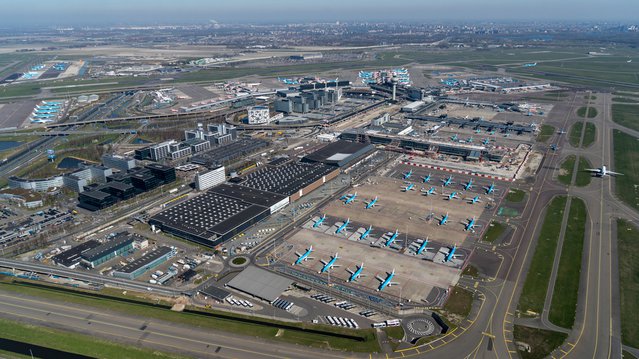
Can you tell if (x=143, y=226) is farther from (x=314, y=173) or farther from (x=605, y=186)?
(x=605, y=186)

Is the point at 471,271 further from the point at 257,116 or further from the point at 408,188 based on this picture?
the point at 257,116

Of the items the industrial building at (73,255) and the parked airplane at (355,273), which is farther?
the industrial building at (73,255)

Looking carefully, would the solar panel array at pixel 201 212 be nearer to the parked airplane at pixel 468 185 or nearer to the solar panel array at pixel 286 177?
the solar panel array at pixel 286 177

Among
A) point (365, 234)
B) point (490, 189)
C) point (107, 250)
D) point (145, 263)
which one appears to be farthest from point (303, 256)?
point (490, 189)

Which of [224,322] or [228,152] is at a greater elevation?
[228,152]

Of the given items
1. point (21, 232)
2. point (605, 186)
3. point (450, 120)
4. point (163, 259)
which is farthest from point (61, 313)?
point (450, 120)

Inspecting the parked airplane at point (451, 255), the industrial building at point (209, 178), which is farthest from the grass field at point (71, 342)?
the industrial building at point (209, 178)
